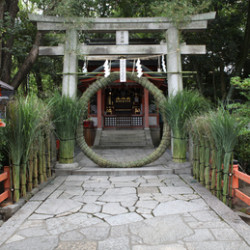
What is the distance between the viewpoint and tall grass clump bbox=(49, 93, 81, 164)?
19.4 ft

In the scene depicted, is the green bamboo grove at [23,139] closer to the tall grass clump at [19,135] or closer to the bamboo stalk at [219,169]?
the tall grass clump at [19,135]

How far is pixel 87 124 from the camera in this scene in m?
12.0

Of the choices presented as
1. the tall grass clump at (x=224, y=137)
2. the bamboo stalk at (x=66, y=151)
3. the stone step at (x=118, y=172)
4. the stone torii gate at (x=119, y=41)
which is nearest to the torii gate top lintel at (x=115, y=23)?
the stone torii gate at (x=119, y=41)

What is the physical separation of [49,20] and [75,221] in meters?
5.63

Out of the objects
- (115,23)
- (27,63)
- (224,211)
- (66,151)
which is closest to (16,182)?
(66,151)

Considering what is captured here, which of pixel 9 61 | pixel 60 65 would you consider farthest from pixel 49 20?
pixel 60 65

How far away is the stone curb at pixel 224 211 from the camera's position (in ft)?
9.99

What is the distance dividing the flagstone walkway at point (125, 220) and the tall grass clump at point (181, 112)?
1.37 meters

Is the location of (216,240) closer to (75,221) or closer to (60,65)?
(75,221)

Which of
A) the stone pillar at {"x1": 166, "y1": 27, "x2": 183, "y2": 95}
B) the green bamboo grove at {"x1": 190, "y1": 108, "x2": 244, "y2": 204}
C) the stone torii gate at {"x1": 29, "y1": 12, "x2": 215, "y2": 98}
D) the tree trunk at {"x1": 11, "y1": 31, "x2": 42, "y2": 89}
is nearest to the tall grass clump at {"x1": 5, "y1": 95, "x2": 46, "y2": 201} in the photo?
the stone torii gate at {"x1": 29, "y1": 12, "x2": 215, "y2": 98}

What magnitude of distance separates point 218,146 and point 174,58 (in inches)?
142

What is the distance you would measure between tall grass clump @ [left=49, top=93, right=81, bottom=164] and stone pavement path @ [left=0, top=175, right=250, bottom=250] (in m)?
1.31

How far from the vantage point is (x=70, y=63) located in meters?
6.97

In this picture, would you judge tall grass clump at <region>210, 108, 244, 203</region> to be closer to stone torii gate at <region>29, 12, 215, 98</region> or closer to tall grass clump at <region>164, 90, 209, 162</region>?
tall grass clump at <region>164, 90, 209, 162</region>
